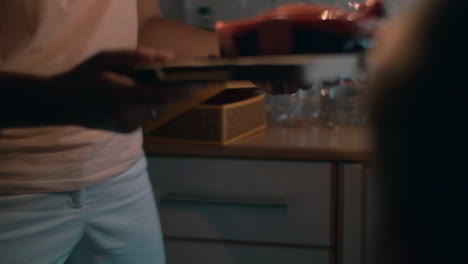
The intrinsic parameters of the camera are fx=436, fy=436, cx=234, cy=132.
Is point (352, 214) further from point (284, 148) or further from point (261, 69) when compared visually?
point (261, 69)

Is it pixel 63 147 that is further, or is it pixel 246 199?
pixel 246 199

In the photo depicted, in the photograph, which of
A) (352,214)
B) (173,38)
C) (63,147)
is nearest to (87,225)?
(63,147)

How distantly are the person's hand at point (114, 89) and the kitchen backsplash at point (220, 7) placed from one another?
108cm

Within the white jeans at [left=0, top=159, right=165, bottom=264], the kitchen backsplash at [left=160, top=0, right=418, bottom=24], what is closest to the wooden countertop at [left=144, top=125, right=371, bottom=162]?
the white jeans at [left=0, top=159, right=165, bottom=264]

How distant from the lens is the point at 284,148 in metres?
0.93

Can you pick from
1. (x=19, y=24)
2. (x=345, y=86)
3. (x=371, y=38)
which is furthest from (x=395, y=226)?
(x=345, y=86)

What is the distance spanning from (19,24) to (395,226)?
1.56 ft

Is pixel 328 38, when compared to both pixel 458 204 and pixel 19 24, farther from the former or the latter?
pixel 19 24

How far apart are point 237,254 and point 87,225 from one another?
491 mm

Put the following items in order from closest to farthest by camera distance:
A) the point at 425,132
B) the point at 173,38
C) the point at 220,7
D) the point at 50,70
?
the point at 425,132 < the point at 50,70 < the point at 173,38 < the point at 220,7

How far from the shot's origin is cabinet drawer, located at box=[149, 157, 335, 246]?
36.8 inches

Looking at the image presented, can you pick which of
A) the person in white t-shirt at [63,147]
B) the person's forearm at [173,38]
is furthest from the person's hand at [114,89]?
the person's forearm at [173,38]

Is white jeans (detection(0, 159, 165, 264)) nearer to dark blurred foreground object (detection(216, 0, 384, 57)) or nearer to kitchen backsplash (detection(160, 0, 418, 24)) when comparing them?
dark blurred foreground object (detection(216, 0, 384, 57))

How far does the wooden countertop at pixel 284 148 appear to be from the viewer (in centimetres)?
91
